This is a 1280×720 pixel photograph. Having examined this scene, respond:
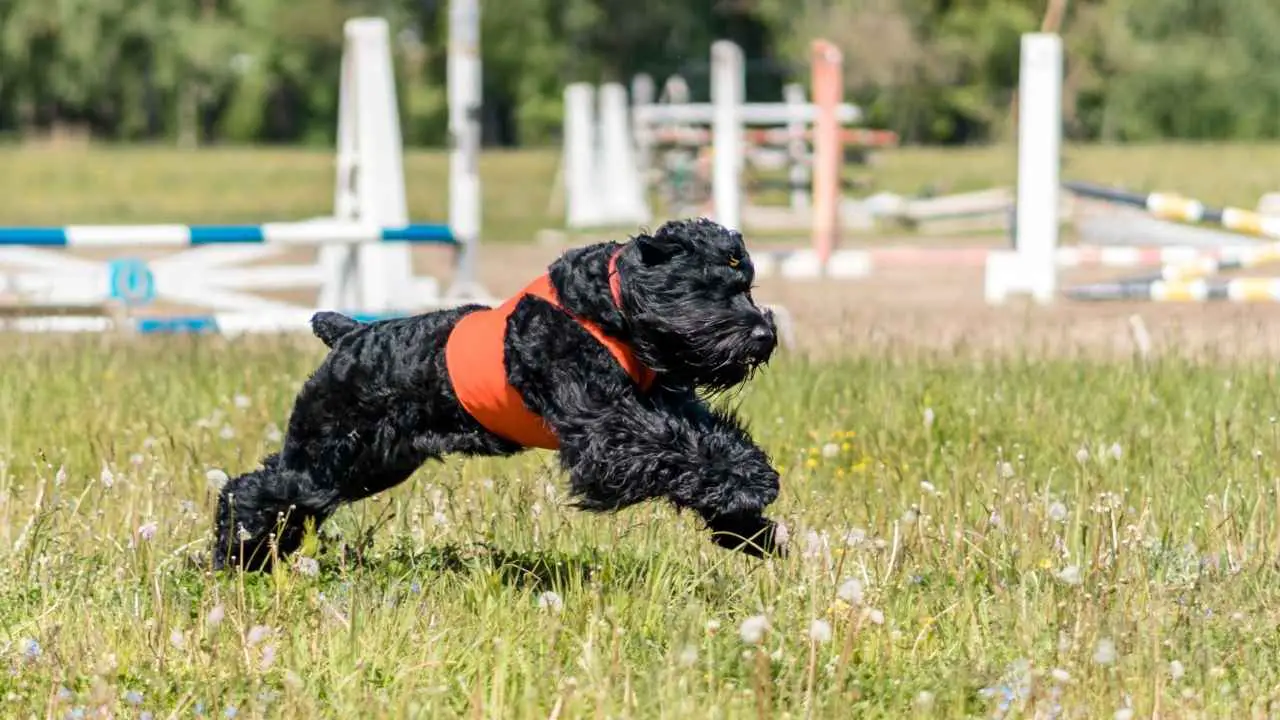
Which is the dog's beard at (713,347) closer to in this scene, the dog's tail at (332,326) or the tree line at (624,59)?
the dog's tail at (332,326)

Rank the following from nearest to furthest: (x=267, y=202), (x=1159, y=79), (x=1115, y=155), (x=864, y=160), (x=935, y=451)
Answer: (x=935, y=451) → (x=267, y=202) → (x=864, y=160) → (x=1115, y=155) → (x=1159, y=79)

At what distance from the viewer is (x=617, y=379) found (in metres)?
3.85

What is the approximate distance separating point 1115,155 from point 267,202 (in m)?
14.1

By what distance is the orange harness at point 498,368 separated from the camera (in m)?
3.88

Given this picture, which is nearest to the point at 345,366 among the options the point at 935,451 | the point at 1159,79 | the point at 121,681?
the point at 121,681

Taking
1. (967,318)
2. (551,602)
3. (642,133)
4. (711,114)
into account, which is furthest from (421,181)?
(551,602)

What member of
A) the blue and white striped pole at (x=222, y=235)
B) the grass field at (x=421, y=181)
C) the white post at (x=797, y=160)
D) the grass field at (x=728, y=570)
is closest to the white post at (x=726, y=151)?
the grass field at (x=421, y=181)

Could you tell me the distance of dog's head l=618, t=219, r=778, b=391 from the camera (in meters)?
3.75

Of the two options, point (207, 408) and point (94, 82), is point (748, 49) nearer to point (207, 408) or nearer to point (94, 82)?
point (94, 82)

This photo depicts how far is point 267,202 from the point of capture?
2834 centimetres

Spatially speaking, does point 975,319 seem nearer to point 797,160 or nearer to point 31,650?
point 31,650

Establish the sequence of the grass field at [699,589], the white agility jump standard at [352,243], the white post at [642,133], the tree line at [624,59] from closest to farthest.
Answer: the grass field at [699,589], the white agility jump standard at [352,243], the white post at [642,133], the tree line at [624,59]

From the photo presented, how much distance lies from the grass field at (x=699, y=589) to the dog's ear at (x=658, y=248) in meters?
0.61

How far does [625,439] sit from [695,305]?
0.29 meters
